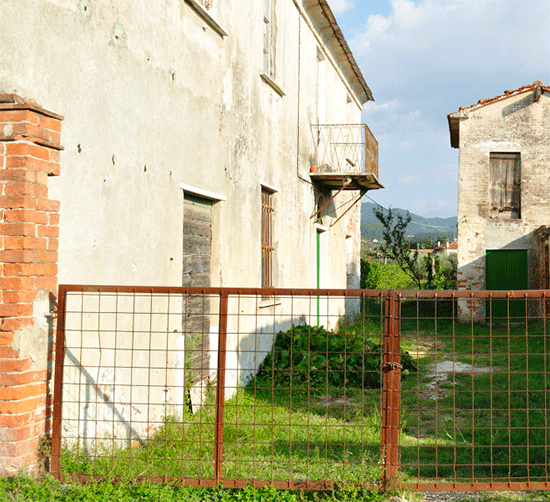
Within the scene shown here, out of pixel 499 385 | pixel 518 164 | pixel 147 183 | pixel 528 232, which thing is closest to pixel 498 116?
pixel 518 164

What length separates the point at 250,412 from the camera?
241 inches

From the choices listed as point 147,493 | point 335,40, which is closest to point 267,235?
point 147,493

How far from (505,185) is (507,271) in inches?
94.1

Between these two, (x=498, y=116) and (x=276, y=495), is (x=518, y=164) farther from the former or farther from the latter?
(x=276, y=495)

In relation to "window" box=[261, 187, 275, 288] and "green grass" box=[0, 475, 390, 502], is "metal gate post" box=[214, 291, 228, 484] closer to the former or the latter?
"green grass" box=[0, 475, 390, 502]

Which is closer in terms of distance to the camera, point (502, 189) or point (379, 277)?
point (502, 189)

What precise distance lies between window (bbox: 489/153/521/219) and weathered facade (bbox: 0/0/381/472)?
7.54m

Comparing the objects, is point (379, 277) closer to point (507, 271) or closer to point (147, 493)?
point (507, 271)

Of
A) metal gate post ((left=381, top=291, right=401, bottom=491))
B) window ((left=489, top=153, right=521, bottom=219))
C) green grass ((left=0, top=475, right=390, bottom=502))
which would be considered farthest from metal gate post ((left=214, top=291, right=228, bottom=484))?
window ((left=489, top=153, right=521, bottom=219))

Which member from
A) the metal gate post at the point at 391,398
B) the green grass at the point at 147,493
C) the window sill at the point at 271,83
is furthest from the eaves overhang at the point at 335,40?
the green grass at the point at 147,493

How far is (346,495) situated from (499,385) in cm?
561

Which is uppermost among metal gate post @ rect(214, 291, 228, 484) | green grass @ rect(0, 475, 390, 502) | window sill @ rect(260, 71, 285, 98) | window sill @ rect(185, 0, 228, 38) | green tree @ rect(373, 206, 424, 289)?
window sill @ rect(260, 71, 285, 98)

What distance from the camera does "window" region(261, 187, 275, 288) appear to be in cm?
883

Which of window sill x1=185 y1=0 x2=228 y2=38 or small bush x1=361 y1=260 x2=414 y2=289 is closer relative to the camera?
window sill x1=185 y1=0 x2=228 y2=38
